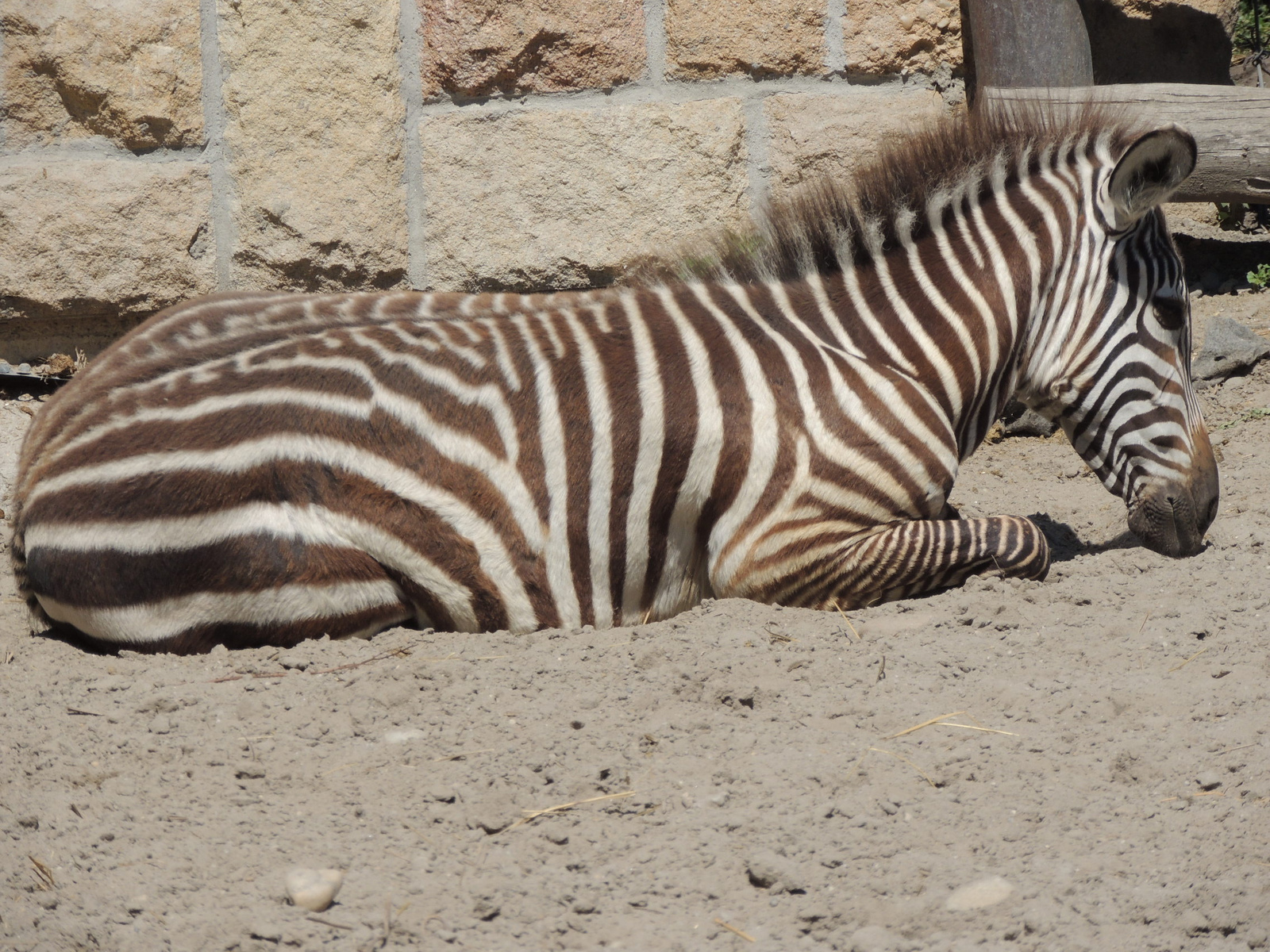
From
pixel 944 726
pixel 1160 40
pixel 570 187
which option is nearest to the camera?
pixel 944 726

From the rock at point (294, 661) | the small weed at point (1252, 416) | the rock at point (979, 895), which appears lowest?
the rock at point (294, 661)

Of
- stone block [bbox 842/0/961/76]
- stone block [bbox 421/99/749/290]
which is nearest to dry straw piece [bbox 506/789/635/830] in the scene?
stone block [bbox 421/99/749/290]

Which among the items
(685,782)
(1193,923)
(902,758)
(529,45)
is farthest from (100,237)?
(1193,923)

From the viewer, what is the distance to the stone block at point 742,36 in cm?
513

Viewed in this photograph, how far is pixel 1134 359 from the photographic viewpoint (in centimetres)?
417

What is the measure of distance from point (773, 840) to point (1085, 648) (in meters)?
1.29

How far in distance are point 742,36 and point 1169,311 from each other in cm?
222

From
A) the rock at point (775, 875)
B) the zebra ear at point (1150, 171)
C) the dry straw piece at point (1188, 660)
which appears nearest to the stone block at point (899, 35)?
the zebra ear at point (1150, 171)

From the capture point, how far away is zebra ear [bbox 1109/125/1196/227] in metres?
3.88

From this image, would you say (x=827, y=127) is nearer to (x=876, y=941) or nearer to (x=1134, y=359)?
(x=1134, y=359)

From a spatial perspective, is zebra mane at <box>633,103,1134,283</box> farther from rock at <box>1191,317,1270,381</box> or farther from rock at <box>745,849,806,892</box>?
rock at <box>745,849,806,892</box>

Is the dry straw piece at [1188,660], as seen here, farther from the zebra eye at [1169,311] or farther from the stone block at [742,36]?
the stone block at [742,36]

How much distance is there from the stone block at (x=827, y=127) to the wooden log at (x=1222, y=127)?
50.1 inches

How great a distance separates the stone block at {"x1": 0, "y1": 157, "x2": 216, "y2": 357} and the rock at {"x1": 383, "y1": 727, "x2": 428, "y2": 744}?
9.50 ft
